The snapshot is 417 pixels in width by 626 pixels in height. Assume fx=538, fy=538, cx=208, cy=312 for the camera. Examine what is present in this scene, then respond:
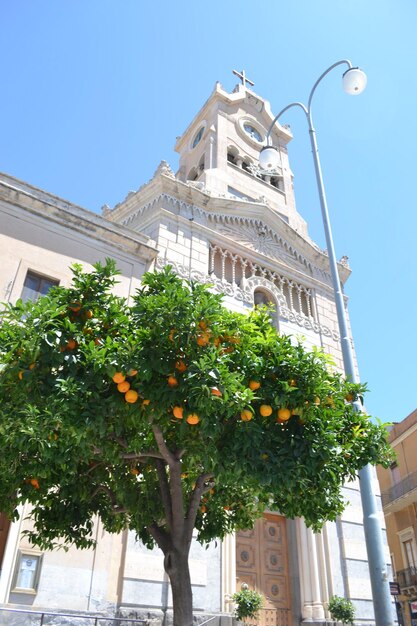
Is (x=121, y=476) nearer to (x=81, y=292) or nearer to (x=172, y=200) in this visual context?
(x=81, y=292)

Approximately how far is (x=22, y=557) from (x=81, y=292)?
6.50 m

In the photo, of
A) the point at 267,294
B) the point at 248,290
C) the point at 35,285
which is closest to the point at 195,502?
the point at 35,285

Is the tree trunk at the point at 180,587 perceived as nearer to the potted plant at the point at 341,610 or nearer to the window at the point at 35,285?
the window at the point at 35,285

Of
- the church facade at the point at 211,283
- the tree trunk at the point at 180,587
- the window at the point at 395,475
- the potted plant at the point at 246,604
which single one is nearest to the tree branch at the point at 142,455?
the tree trunk at the point at 180,587

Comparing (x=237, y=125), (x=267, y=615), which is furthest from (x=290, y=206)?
(x=267, y=615)

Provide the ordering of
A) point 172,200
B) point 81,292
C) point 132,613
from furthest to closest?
point 172,200, point 132,613, point 81,292

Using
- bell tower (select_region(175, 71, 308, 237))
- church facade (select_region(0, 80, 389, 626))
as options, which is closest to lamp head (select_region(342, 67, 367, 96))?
church facade (select_region(0, 80, 389, 626))

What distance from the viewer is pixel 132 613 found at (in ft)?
38.3

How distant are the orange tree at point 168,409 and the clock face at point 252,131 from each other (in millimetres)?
19115

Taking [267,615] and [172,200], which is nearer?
[267,615]

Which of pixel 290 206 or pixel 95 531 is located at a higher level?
pixel 290 206

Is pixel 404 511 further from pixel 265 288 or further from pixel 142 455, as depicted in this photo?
pixel 142 455

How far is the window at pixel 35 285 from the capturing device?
1348 cm

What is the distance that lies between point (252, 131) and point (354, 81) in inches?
566
